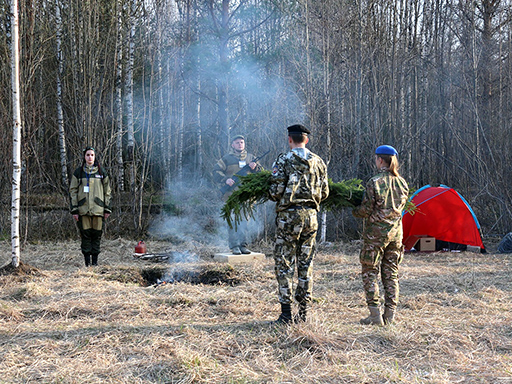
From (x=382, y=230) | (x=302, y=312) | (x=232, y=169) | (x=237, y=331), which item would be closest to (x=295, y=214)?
(x=382, y=230)

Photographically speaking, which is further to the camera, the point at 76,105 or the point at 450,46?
the point at 450,46

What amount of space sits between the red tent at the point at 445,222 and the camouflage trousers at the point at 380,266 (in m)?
5.34

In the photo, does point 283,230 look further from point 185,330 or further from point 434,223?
point 434,223

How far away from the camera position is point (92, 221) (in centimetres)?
785

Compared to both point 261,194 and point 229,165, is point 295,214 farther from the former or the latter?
point 229,165

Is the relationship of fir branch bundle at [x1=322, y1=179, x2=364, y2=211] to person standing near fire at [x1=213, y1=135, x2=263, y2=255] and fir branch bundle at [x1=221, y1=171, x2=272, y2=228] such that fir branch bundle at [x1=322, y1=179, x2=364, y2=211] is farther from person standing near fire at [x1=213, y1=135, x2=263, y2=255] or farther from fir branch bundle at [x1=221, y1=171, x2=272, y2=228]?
person standing near fire at [x1=213, y1=135, x2=263, y2=255]

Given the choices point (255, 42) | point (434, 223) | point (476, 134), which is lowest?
point (434, 223)

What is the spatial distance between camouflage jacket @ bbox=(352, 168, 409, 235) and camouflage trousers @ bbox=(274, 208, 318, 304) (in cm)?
52

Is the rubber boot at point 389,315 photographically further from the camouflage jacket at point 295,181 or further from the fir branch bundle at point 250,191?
the fir branch bundle at point 250,191

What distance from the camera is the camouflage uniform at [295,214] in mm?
4402

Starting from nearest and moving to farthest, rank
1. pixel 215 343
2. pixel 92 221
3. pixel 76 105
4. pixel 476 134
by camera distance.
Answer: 1. pixel 215 343
2. pixel 92 221
3. pixel 76 105
4. pixel 476 134

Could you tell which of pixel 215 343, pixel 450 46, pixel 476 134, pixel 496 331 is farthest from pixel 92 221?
pixel 450 46

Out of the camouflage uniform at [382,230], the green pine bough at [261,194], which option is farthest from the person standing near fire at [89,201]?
the camouflage uniform at [382,230]

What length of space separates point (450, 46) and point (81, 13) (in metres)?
10.4
